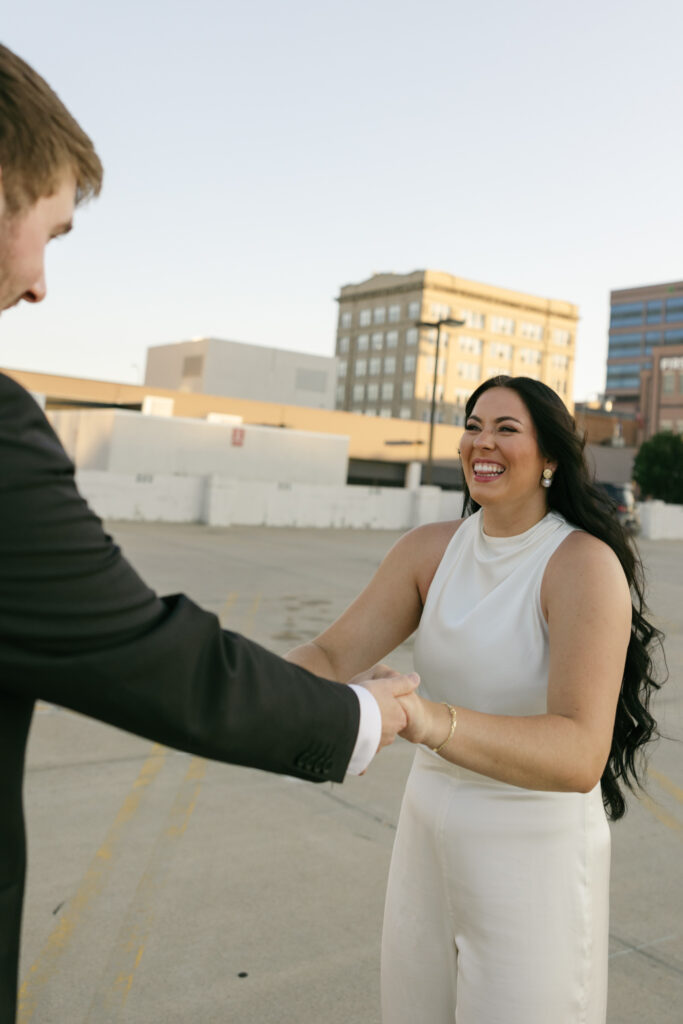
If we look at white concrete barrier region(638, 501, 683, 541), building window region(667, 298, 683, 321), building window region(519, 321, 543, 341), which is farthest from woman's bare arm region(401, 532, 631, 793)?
building window region(667, 298, 683, 321)

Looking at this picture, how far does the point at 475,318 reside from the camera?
11294 cm

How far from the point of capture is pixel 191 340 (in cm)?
6788

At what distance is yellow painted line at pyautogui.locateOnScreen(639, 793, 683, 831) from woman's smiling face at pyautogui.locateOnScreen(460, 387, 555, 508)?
3.42m

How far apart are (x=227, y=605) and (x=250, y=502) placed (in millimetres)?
16948

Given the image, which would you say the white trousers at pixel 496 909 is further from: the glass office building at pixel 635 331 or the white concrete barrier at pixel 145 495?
the glass office building at pixel 635 331

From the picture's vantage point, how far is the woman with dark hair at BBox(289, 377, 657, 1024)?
200 cm

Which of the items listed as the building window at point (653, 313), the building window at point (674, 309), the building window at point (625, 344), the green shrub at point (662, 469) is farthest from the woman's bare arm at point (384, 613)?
the building window at point (625, 344)

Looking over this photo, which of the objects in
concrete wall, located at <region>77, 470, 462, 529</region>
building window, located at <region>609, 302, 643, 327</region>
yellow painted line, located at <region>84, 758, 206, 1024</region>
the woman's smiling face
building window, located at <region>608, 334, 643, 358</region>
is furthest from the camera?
building window, located at <region>609, 302, 643, 327</region>

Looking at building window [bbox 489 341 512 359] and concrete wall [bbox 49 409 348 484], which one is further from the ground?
building window [bbox 489 341 512 359]

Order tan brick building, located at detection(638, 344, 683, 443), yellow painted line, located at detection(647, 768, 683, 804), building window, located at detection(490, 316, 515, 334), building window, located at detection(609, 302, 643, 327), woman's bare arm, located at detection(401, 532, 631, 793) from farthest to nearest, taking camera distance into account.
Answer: building window, located at detection(609, 302, 643, 327)
building window, located at detection(490, 316, 515, 334)
tan brick building, located at detection(638, 344, 683, 443)
yellow painted line, located at detection(647, 768, 683, 804)
woman's bare arm, located at detection(401, 532, 631, 793)

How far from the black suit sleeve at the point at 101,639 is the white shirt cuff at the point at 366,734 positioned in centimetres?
17

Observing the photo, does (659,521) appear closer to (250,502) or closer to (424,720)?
(250,502)

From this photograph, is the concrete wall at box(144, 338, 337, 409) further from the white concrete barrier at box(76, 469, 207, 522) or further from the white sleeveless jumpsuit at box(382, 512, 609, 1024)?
the white sleeveless jumpsuit at box(382, 512, 609, 1024)

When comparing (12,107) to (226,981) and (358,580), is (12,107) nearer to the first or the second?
(226,981)
